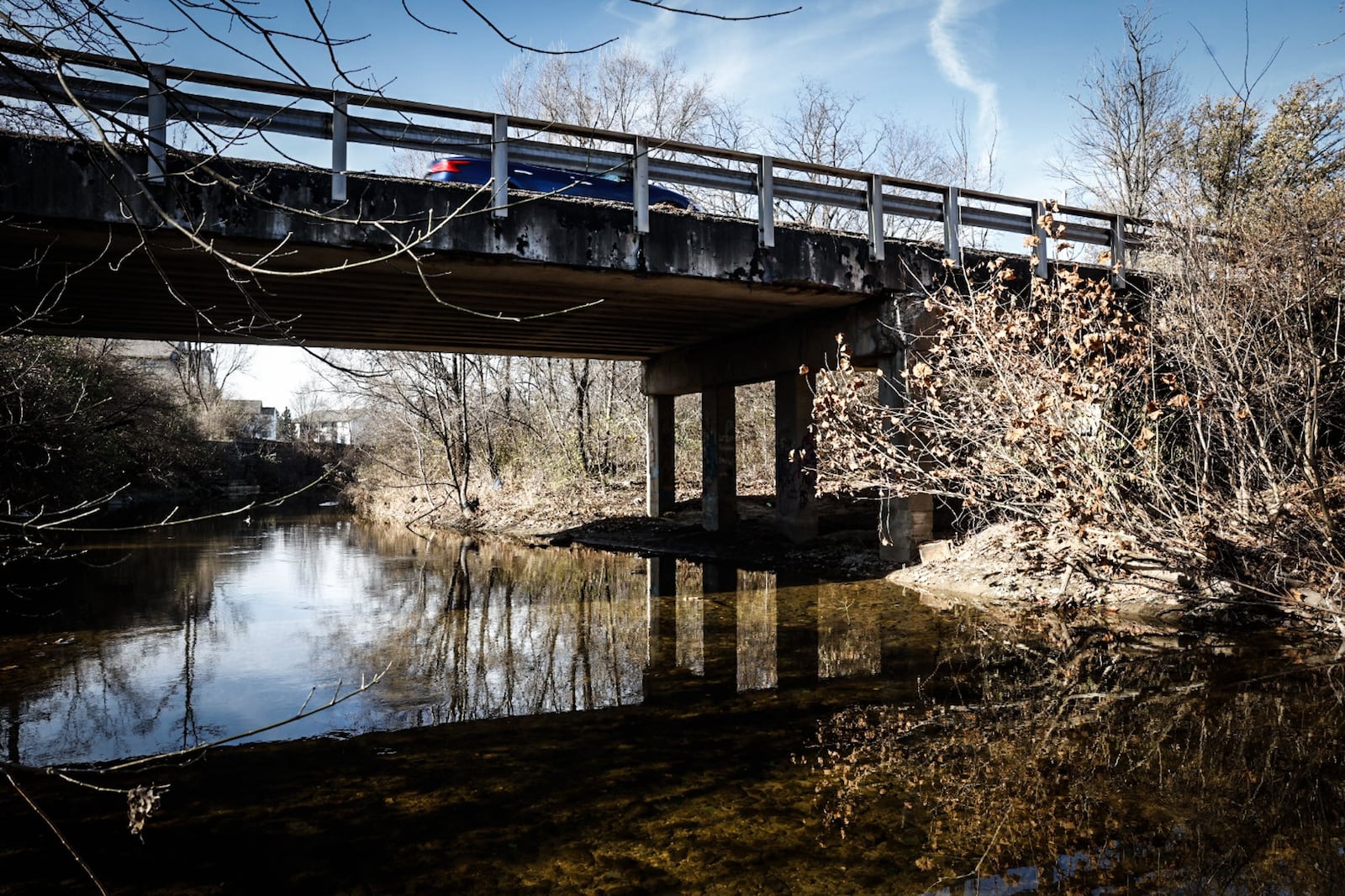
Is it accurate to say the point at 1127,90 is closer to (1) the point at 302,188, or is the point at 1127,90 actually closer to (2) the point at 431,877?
(1) the point at 302,188

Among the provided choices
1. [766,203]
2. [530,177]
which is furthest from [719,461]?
[530,177]

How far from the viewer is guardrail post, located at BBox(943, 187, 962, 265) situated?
1165 cm

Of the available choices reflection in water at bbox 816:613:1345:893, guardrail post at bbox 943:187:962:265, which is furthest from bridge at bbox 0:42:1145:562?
reflection in water at bbox 816:613:1345:893

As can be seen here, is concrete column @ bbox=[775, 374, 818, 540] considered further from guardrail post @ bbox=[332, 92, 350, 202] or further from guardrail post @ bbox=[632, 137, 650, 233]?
guardrail post @ bbox=[332, 92, 350, 202]

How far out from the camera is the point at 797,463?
43.8ft

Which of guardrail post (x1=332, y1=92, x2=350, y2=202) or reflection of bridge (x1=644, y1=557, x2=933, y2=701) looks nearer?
reflection of bridge (x1=644, y1=557, x2=933, y2=701)

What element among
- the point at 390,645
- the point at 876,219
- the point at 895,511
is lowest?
the point at 390,645

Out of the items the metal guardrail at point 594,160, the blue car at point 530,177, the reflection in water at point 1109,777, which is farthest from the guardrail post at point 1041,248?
the reflection in water at point 1109,777

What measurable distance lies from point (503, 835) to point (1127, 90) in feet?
81.6

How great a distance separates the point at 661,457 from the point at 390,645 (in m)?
10.2

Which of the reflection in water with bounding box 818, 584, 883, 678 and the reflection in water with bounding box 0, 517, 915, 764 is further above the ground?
the reflection in water with bounding box 818, 584, 883, 678

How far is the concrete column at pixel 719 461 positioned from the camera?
15570 millimetres

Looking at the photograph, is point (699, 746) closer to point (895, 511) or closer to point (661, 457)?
point (895, 511)

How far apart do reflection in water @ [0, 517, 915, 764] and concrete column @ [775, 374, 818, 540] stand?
5.91 feet
